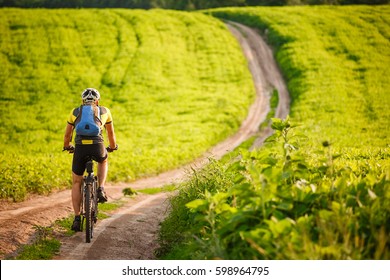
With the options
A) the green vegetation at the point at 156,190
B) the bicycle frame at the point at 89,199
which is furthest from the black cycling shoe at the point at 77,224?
the green vegetation at the point at 156,190

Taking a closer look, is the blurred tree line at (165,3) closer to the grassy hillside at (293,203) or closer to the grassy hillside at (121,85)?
the grassy hillside at (121,85)

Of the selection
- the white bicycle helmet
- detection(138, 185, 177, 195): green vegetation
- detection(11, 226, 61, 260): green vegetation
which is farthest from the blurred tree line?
detection(11, 226, 61, 260): green vegetation

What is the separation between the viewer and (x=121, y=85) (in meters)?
38.1

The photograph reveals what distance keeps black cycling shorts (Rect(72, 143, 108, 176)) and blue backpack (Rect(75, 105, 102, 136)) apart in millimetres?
321

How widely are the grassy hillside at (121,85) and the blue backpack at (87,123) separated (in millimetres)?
6229

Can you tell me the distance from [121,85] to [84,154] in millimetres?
30103

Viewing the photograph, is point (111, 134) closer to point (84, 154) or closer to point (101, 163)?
point (101, 163)

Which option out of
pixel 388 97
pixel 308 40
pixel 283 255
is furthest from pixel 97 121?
pixel 308 40

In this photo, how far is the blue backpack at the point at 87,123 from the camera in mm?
8484

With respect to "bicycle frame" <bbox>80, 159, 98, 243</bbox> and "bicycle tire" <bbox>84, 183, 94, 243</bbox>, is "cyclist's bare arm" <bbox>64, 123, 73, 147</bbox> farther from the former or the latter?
"bicycle tire" <bbox>84, 183, 94, 243</bbox>

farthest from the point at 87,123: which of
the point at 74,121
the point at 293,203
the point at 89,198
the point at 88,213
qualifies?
the point at 293,203

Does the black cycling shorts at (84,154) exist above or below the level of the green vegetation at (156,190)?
above

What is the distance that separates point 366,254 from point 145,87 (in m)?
34.4

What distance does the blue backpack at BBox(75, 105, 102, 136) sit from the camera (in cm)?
848
